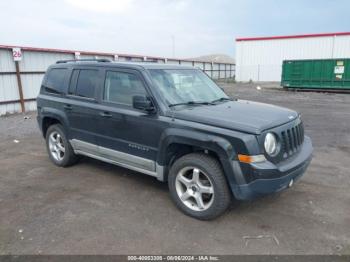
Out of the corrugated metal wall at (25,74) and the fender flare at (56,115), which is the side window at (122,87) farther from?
the corrugated metal wall at (25,74)

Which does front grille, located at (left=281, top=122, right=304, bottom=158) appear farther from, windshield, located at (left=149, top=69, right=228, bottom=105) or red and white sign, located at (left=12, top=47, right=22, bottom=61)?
red and white sign, located at (left=12, top=47, right=22, bottom=61)

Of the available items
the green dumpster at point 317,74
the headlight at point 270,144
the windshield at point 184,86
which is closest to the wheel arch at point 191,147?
the headlight at point 270,144

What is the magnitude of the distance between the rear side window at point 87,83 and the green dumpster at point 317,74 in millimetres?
20891

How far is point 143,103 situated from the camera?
3.92 m

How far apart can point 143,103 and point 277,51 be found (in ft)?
104

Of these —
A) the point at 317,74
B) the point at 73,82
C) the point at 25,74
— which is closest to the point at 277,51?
the point at 317,74

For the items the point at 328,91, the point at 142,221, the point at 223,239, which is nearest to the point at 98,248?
the point at 142,221

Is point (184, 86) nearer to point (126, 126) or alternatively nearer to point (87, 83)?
point (126, 126)

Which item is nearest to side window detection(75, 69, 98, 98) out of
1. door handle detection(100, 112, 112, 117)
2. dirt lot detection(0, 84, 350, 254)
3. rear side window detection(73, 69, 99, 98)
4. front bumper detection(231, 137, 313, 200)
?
rear side window detection(73, 69, 99, 98)

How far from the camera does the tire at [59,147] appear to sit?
5.53m

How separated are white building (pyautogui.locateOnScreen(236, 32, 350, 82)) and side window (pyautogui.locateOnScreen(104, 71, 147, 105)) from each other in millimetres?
30519

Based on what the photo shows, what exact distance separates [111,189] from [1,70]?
1046cm

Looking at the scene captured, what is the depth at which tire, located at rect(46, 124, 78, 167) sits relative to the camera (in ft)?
18.1

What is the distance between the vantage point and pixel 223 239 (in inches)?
132
